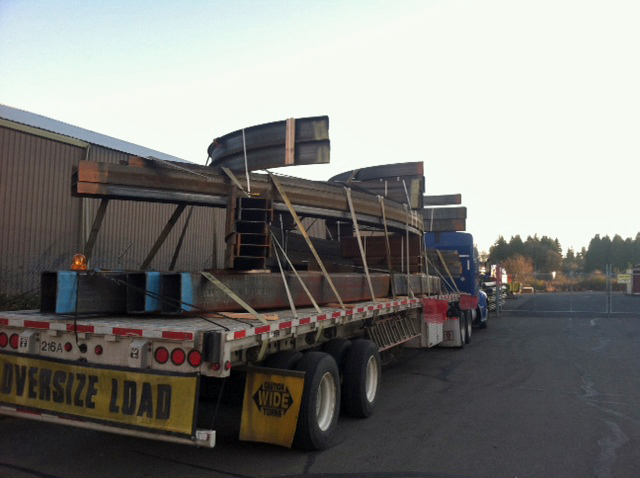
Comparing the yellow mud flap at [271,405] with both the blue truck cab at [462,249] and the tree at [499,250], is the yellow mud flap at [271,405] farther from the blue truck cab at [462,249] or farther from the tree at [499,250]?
the tree at [499,250]

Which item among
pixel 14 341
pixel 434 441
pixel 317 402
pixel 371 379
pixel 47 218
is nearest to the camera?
pixel 14 341

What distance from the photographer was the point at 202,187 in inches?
218

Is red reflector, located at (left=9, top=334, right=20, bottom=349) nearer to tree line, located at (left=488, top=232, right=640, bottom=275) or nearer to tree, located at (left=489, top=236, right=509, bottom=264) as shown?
tree line, located at (left=488, top=232, right=640, bottom=275)

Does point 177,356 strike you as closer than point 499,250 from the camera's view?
Yes

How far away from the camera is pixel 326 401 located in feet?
17.6

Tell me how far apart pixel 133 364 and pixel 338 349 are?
267 cm

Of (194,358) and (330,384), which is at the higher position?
(194,358)

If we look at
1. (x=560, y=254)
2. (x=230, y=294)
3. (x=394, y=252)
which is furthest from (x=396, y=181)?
(x=560, y=254)

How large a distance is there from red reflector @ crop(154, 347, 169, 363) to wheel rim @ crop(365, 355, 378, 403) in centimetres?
299

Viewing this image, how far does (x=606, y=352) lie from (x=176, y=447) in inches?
426

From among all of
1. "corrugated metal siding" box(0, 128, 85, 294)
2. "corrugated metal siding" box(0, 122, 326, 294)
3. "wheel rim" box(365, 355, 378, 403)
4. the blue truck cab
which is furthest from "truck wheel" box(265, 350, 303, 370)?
the blue truck cab

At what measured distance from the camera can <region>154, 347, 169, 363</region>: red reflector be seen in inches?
155

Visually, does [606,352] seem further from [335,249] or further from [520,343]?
[335,249]

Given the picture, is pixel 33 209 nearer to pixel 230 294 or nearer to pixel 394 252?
pixel 394 252
